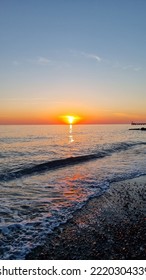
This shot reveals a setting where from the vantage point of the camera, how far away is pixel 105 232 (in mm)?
7012

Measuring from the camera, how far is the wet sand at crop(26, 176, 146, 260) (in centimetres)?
575

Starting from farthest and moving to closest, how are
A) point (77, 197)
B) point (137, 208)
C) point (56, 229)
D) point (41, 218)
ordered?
1. point (77, 197)
2. point (137, 208)
3. point (41, 218)
4. point (56, 229)

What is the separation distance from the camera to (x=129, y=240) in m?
6.41

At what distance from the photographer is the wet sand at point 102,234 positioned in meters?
5.75

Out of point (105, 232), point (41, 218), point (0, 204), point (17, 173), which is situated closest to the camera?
point (105, 232)

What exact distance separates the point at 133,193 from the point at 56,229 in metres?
5.66

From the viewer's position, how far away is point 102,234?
686 cm
